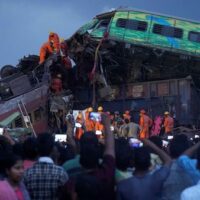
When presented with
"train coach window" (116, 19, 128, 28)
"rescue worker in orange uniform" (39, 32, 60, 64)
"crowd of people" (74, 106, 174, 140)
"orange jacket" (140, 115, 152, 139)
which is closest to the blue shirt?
"crowd of people" (74, 106, 174, 140)

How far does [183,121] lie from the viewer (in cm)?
2583

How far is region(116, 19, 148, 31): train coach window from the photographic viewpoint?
2641 centimetres

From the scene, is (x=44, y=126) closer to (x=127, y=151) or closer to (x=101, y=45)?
(x=101, y=45)

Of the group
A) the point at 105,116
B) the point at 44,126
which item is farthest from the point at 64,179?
the point at 44,126

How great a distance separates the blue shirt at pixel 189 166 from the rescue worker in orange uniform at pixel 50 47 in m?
22.2

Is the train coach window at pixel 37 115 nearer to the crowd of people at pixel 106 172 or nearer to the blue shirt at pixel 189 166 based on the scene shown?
the crowd of people at pixel 106 172

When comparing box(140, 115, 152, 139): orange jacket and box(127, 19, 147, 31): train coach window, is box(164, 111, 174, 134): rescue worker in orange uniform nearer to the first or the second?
box(140, 115, 152, 139): orange jacket

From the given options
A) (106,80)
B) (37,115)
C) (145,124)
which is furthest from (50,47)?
(145,124)

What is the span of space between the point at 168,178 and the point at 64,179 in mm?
915

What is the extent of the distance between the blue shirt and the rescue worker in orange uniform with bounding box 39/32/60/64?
22.2 meters

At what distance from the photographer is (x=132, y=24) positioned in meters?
26.4

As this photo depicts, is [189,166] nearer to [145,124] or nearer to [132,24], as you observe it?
[145,124]

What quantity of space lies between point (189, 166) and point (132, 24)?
21.7m

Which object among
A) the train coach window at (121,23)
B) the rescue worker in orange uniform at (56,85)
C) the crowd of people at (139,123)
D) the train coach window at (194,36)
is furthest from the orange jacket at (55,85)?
the train coach window at (194,36)
